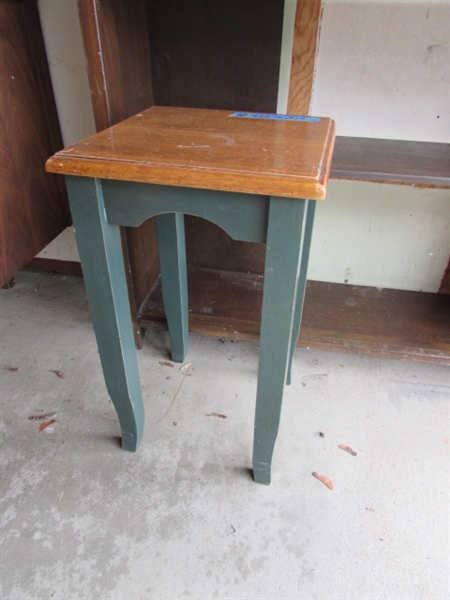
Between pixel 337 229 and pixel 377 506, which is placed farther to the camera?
pixel 337 229

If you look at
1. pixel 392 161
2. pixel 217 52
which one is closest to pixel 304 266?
pixel 392 161

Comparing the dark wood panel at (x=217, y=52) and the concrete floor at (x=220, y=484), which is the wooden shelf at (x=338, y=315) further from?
the dark wood panel at (x=217, y=52)

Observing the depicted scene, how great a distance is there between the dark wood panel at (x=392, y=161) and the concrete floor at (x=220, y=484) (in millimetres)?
740

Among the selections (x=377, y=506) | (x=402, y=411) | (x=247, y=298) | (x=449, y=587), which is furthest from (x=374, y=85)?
(x=449, y=587)

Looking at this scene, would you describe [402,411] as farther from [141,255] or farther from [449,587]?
[141,255]

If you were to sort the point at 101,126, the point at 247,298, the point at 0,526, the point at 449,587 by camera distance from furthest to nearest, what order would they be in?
the point at 247,298
the point at 101,126
the point at 0,526
the point at 449,587

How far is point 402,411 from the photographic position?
1515 millimetres

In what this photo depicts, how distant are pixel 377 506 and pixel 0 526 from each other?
3.25 feet

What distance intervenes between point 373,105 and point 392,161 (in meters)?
0.31

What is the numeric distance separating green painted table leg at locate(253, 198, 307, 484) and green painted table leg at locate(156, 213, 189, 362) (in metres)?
0.53

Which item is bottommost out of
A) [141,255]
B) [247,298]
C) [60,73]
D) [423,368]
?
[423,368]

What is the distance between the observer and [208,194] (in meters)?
0.88

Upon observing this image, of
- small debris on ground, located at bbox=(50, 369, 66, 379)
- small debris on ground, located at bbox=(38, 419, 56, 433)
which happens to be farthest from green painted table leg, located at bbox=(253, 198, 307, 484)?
small debris on ground, located at bbox=(50, 369, 66, 379)

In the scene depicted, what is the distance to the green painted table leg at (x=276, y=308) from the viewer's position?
2.77 feet
